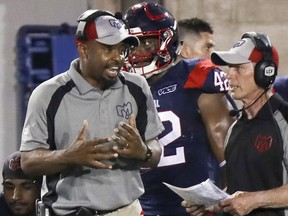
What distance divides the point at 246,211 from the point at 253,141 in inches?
12.7

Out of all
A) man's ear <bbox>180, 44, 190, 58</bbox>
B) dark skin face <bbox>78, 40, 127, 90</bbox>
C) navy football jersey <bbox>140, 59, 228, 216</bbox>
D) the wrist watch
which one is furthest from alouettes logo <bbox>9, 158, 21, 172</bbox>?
man's ear <bbox>180, 44, 190, 58</bbox>

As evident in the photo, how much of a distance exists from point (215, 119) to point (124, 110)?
1.01 metres

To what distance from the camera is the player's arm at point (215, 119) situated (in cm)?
577

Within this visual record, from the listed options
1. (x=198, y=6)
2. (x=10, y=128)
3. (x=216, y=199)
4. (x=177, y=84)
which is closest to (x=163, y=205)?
(x=177, y=84)

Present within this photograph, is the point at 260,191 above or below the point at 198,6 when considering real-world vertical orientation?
below

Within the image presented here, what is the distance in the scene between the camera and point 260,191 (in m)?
4.55

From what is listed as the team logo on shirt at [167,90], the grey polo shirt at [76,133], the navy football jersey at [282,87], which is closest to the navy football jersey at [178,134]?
the team logo on shirt at [167,90]

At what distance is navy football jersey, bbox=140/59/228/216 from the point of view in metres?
5.77

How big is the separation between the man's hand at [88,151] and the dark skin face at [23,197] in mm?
1720

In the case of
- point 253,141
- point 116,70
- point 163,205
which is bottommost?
point 163,205

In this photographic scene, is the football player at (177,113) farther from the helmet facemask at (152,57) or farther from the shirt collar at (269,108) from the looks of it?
the shirt collar at (269,108)

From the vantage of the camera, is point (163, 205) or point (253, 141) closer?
point (253, 141)

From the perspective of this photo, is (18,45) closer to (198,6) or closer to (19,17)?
(19,17)

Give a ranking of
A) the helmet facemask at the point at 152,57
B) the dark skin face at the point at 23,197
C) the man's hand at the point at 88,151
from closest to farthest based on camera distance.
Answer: the man's hand at the point at 88,151 < the helmet facemask at the point at 152,57 < the dark skin face at the point at 23,197
